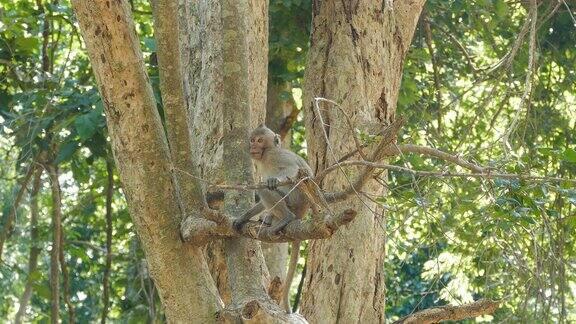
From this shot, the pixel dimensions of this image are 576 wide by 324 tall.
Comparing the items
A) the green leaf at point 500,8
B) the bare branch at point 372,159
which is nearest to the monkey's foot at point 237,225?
the bare branch at point 372,159

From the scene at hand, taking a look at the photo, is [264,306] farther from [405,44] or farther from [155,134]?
[405,44]

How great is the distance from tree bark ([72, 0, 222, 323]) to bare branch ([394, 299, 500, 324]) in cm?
120

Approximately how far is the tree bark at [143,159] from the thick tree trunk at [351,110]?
1286mm

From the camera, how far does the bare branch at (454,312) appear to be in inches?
213

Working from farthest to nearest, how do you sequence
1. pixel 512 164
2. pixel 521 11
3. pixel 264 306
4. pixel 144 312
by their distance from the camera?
pixel 521 11 < pixel 144 312 < pixel 512 164 < pixel 264 306

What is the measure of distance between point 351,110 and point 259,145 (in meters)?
0.70

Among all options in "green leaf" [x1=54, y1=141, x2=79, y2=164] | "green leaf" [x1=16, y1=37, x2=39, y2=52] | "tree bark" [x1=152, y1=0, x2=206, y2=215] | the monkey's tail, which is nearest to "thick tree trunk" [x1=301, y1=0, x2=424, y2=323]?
the monkey's tail

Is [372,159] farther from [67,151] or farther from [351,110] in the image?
[67,151]

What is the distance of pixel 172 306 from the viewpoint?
5.26 metres

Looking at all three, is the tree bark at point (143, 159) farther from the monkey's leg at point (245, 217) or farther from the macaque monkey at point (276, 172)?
the macaque monkey at point (276, 172)

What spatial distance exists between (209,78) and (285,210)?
999 mm

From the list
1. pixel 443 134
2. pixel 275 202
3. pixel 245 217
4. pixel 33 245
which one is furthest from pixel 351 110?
pixel 33 245

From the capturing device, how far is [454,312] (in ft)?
18.1

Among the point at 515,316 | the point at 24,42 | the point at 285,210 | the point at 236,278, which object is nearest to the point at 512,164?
the point at 285,210
